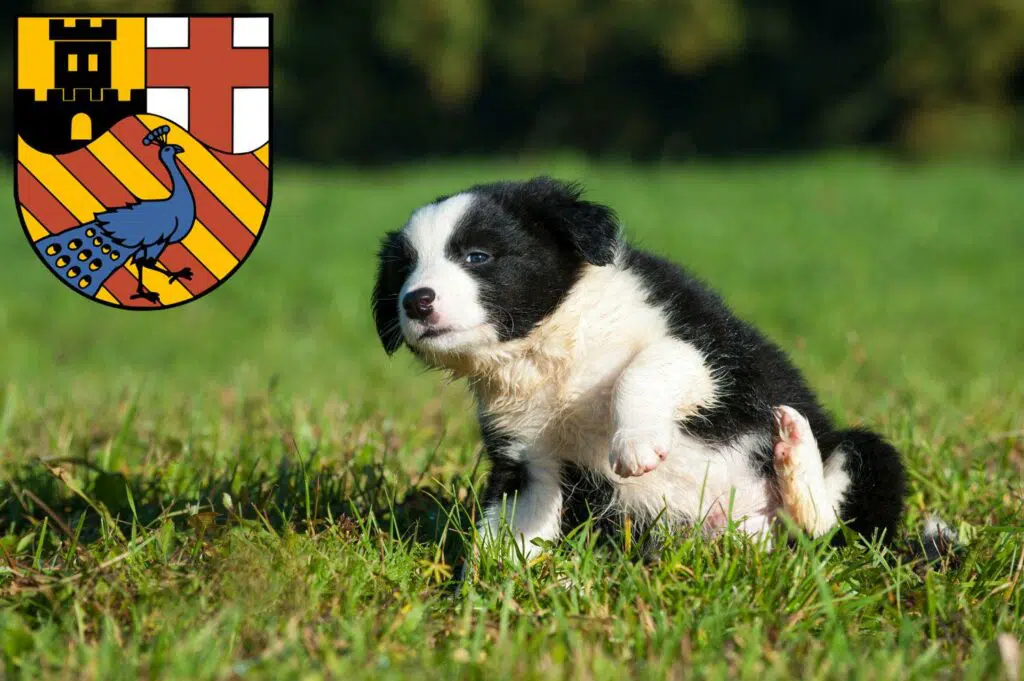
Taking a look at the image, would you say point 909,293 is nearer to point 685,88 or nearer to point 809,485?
point 809,485

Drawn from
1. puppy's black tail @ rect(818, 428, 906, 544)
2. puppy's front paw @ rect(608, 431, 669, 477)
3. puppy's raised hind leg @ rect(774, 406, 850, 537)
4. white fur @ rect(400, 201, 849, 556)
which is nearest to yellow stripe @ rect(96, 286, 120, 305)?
white fur @ rect(400, 201, 849, 556)

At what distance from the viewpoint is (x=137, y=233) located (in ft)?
12.5

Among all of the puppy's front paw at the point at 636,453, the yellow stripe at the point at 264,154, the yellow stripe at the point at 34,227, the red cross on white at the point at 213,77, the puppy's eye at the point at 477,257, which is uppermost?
the red cross on white at the point at 213,77

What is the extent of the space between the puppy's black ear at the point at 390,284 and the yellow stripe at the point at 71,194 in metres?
0.64

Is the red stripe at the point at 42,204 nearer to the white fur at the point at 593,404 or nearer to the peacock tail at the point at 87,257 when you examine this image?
the peacock tail at the point at 87,257

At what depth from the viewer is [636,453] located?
2.96 m

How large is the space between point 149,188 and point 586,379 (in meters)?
1.63

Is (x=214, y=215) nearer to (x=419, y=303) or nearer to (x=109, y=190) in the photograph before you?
(x=109, y=190)

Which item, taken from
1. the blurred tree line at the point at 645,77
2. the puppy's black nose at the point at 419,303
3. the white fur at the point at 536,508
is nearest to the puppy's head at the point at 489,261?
the puppy's black nose at the point at 419,303

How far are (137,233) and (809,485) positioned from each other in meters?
2.26

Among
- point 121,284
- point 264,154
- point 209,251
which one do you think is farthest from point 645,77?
point 121,284

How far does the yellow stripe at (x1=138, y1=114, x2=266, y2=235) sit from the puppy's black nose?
0.92 metres

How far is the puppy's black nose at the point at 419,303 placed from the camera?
316 centimetres

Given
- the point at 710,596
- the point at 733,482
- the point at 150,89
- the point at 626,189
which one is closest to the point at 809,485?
the point at 733,482
